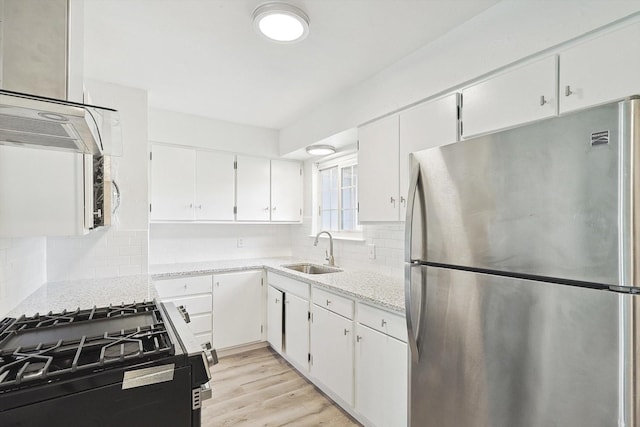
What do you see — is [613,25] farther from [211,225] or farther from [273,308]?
[211,225]

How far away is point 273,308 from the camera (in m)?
3.24

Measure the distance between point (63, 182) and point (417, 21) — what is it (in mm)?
2021

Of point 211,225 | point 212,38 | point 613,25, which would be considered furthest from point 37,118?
point 211,225

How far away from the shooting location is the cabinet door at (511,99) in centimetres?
140

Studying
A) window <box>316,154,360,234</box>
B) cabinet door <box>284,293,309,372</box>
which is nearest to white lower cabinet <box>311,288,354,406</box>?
cabinet door <box>284,293,309,372</box>

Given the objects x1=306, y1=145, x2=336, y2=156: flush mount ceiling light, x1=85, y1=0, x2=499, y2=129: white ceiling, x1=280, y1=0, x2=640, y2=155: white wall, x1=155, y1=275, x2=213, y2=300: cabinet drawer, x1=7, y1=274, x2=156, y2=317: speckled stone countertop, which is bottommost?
x1=155, y1=275, x2=213, y2=300: cabinet drawer

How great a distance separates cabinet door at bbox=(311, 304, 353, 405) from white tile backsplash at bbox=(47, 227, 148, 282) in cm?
163

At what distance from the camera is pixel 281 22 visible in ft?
5.61

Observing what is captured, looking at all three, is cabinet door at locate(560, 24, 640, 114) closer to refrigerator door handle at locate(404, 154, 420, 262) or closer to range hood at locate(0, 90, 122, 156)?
refrigerator door handle at locate(404, 154, 420, 262)

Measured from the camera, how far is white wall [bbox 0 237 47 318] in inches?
60.4

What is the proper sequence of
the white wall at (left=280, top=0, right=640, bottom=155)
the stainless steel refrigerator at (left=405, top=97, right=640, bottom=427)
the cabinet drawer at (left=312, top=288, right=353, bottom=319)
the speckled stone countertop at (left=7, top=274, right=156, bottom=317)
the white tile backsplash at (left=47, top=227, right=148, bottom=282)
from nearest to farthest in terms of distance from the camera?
the stainless steel refrigerator at (left=405, top=97, right=640, bottom=427), the white wall at (left=280, top=0, right=640, bottom=155), the speckled stone countertop at (left=7, top=274, right=156, bottom=317), the cabinet drawer at (left=312, top=288, right=353, bottom=319), the white tile backsplash at (left=47, top=227, right=148, bottom=282)

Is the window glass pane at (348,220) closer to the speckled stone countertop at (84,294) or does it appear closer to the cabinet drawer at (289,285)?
the cabinet drawer at (289,285)

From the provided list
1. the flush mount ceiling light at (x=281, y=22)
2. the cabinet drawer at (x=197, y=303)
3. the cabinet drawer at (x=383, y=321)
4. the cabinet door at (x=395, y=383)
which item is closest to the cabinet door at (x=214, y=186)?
the cabinet drawer at (x=197, y=303)

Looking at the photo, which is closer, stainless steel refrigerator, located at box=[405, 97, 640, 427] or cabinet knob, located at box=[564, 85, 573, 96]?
stainless steel refrigerator, located at box=[405, 97, 640, 427]
